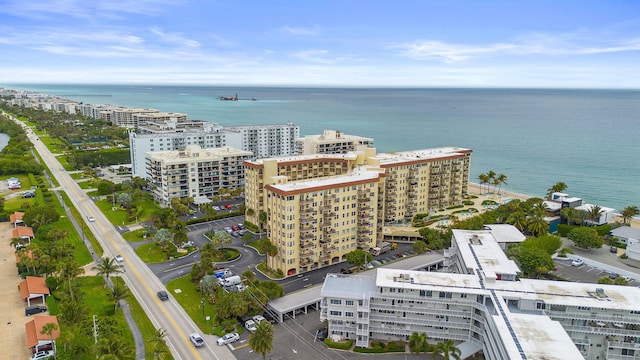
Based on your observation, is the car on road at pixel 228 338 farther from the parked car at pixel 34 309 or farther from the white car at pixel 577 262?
the white car at pixel 577 262

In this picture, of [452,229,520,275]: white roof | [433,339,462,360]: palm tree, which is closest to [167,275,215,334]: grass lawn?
[433,339,462,360]: palm tree

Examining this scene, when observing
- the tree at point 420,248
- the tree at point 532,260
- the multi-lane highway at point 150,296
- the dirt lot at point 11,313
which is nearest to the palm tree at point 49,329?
the dirt lot at point 11,313

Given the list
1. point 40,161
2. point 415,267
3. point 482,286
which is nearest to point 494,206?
point 415,267

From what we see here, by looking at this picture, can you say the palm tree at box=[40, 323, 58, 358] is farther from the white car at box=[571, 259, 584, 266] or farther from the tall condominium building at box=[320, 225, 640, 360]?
the white car at box=[571, 259, 584, 266]

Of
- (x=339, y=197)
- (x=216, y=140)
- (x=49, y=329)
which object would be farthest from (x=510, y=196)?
(x=49, y=329)

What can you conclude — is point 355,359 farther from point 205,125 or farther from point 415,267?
point 205,125

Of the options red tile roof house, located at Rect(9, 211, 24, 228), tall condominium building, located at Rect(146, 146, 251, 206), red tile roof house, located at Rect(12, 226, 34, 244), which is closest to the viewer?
red tile roof house, located at Rect(12, 226, 34, 244)

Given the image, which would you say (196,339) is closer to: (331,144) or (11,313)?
(11,313)
